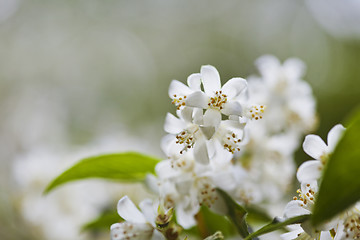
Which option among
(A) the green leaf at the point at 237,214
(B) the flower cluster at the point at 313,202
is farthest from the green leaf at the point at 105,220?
(B) the flower cluster at the point at 313,202

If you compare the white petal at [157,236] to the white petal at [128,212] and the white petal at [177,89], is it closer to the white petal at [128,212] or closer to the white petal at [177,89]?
the white petal at [128,212]

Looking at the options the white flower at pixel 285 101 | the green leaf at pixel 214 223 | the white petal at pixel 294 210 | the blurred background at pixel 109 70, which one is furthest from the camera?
the blurred background at pixel 109 70

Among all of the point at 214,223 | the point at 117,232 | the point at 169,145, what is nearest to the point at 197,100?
the point at 169,145

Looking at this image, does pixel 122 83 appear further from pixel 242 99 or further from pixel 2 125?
pixel 242 99

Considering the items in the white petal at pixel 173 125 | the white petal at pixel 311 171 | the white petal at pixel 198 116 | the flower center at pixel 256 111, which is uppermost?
the white petal at pixel 173 125

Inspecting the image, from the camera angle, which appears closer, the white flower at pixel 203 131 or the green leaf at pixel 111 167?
the white flower at pixel 203 131

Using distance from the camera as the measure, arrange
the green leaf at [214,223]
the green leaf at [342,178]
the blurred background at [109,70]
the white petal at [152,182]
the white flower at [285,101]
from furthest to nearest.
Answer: the blurred background at [109,70], the white flower at [285,101], the green leaf at [214,223], the white petal at [152,182], the green leaf at [342,178]

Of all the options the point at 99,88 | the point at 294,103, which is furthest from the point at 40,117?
the point at 294,103

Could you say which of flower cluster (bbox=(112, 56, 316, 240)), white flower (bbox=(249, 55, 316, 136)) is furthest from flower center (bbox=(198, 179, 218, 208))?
white flower (bbox=(249, 55, 316, 136))
